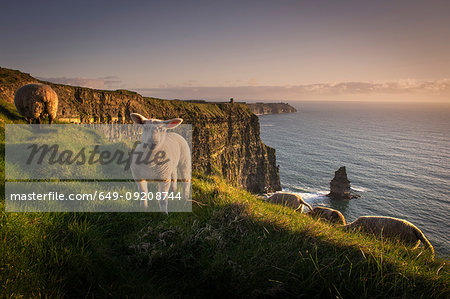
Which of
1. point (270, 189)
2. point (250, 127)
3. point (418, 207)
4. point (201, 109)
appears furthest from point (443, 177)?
point (201, 109)

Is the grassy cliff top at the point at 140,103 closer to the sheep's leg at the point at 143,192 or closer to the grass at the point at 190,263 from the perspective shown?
the sheep's leg at the point at 143,192

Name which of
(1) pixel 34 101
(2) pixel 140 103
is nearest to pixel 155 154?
(1) pixel 34 101

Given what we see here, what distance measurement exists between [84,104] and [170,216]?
166 feet

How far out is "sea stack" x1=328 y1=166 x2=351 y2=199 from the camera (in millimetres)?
58531

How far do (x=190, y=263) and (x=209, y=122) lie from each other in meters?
66.4

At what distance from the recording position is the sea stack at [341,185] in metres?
58.5

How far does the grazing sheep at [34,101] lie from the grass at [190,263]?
10.8 m

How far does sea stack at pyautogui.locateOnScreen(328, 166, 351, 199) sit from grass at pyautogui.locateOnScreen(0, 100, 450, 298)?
62.5 metres

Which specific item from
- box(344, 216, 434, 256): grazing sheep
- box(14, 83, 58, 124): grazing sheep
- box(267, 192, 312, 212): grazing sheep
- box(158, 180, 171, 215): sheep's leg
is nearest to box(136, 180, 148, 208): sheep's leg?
box(158, 180, 171, 215): sheep's leg

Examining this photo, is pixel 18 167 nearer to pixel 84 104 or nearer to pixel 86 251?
pixel 86 251

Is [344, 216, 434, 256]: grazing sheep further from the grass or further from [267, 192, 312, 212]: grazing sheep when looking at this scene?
the grass

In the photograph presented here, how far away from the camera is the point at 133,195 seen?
17.5 ft

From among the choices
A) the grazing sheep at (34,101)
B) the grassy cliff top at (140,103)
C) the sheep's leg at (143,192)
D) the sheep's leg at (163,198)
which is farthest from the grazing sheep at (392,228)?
the grassy cliff top at (140,103)

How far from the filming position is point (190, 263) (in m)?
3.36
